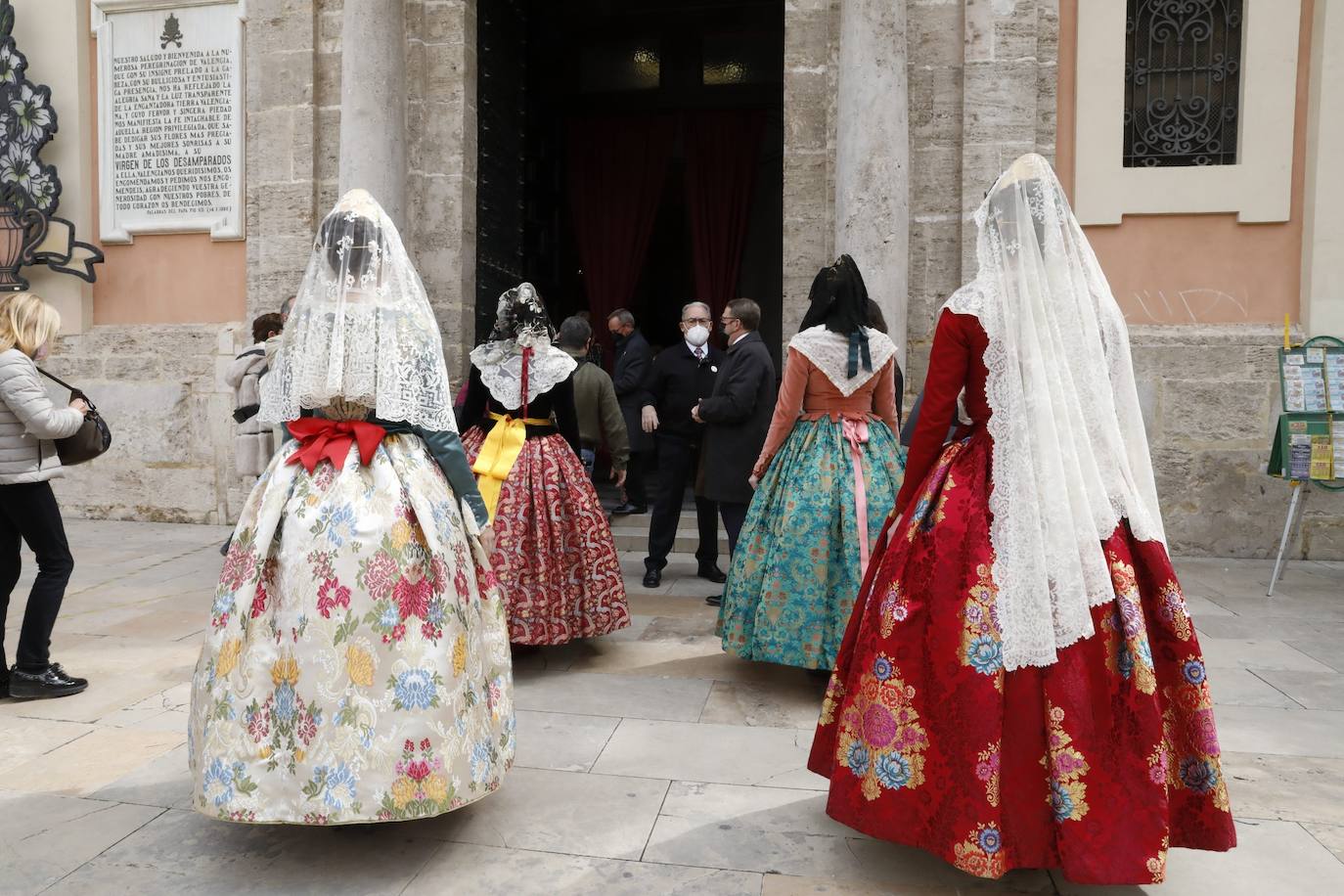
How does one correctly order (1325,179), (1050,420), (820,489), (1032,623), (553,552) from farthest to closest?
1. (1325,179)
2. (553,552)
3. (820,489)
4. (1050,420)
5. (1032,623)

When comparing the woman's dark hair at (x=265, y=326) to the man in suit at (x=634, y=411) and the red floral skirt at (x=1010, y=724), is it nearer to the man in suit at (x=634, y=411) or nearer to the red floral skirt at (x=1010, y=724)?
the man in suit at (x=634, y=411)

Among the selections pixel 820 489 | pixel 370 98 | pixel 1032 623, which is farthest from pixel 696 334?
pixel 1032 623

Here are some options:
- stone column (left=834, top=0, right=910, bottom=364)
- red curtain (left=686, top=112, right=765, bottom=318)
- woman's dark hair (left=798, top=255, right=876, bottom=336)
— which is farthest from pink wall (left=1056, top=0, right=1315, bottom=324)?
red curtain (left=686, top=112, right=765, bottom=318)

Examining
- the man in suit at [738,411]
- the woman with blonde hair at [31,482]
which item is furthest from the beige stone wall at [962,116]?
the woman with blonde hair at [31,482]

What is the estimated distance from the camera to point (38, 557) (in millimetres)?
3904

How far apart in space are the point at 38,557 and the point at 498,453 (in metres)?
1.84

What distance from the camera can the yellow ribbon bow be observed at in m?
4.27

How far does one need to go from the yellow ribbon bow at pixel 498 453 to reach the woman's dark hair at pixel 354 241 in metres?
1.66

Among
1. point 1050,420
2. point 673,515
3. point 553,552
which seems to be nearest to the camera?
point 1050,420

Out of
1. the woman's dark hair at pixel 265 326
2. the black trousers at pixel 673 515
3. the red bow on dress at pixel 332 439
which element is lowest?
the black trousers at pixel 673 515

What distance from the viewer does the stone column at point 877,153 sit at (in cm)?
628

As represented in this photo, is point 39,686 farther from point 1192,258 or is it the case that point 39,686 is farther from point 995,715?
point 1192,258

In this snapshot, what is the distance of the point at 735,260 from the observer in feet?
34.4

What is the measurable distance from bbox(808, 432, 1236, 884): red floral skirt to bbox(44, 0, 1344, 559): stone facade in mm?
4309
